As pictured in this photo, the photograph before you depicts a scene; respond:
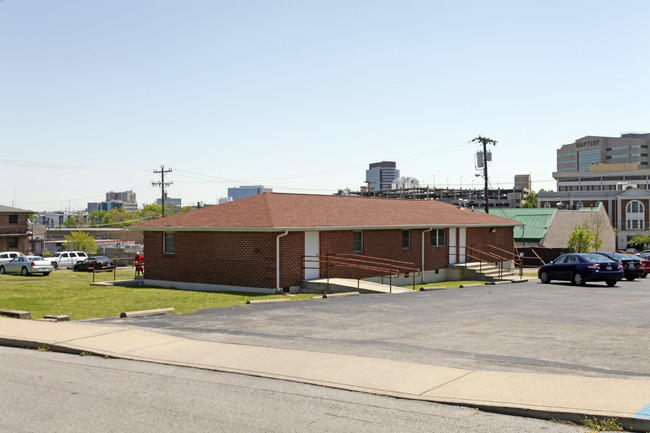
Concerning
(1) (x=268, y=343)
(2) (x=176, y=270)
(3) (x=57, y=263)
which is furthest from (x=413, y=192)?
(1) (x=268, y=343)

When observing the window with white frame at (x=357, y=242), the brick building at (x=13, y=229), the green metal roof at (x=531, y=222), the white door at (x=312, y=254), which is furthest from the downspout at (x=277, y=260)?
the brick building at (x=13, y=229)

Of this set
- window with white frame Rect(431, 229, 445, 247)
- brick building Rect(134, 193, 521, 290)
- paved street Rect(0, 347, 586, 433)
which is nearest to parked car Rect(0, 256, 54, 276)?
brick building Rect(134, 193, 521, 290)

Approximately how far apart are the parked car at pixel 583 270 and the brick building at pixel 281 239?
7241 millimetres

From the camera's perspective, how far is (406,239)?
112ft

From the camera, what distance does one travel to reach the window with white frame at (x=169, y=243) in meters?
29.0

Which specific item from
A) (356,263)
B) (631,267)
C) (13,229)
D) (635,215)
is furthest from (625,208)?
(13,229)

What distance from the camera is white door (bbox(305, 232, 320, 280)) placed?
26.6 meters

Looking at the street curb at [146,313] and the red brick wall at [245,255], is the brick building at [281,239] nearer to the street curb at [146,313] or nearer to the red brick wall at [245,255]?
the red brick wall at [245,255]

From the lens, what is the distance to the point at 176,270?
28.6m

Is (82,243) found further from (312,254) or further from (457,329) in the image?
(457,329)

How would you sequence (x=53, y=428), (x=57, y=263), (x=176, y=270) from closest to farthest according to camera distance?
(x=53, y=428)
(x=176, y=270)
(x=57, y=263)

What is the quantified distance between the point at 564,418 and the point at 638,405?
3.24 feet

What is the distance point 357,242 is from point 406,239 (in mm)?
4755

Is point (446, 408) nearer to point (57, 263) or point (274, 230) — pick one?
point (274, 230)
